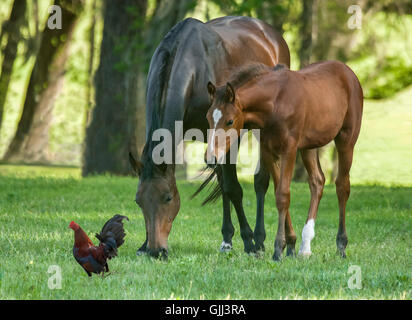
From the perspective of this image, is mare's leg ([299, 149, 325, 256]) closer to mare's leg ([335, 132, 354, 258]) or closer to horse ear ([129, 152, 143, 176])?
mare's leg ([335, 132, 354, 258])

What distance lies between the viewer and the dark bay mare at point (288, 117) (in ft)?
23.5

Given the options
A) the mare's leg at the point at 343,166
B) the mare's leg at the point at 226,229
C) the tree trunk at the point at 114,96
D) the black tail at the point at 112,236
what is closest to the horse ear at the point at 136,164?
the black tail at the point at 112,236

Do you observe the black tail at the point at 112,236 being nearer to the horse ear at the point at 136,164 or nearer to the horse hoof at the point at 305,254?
the horse ear at the point at 136,164

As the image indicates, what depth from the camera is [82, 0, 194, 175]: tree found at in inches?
739

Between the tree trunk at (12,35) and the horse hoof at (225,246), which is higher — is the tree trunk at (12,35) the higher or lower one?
the higher one

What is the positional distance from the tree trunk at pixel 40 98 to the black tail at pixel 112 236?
2043 centimetres

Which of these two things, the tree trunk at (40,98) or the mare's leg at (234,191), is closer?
the mare's leg at (234,191)

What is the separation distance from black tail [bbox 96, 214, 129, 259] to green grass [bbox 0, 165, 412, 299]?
246mm

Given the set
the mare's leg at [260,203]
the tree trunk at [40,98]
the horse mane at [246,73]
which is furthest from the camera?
the tree trunk at [40,98]

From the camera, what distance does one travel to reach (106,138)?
18.9 meters

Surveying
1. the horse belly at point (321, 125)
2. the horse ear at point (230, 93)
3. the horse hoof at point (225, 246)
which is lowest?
the horse hoof at point (225, 246)

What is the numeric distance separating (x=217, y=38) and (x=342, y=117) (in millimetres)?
1817

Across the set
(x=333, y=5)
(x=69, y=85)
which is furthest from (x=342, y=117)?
(x=69, y=85)

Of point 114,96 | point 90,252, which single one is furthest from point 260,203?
point 114,96
